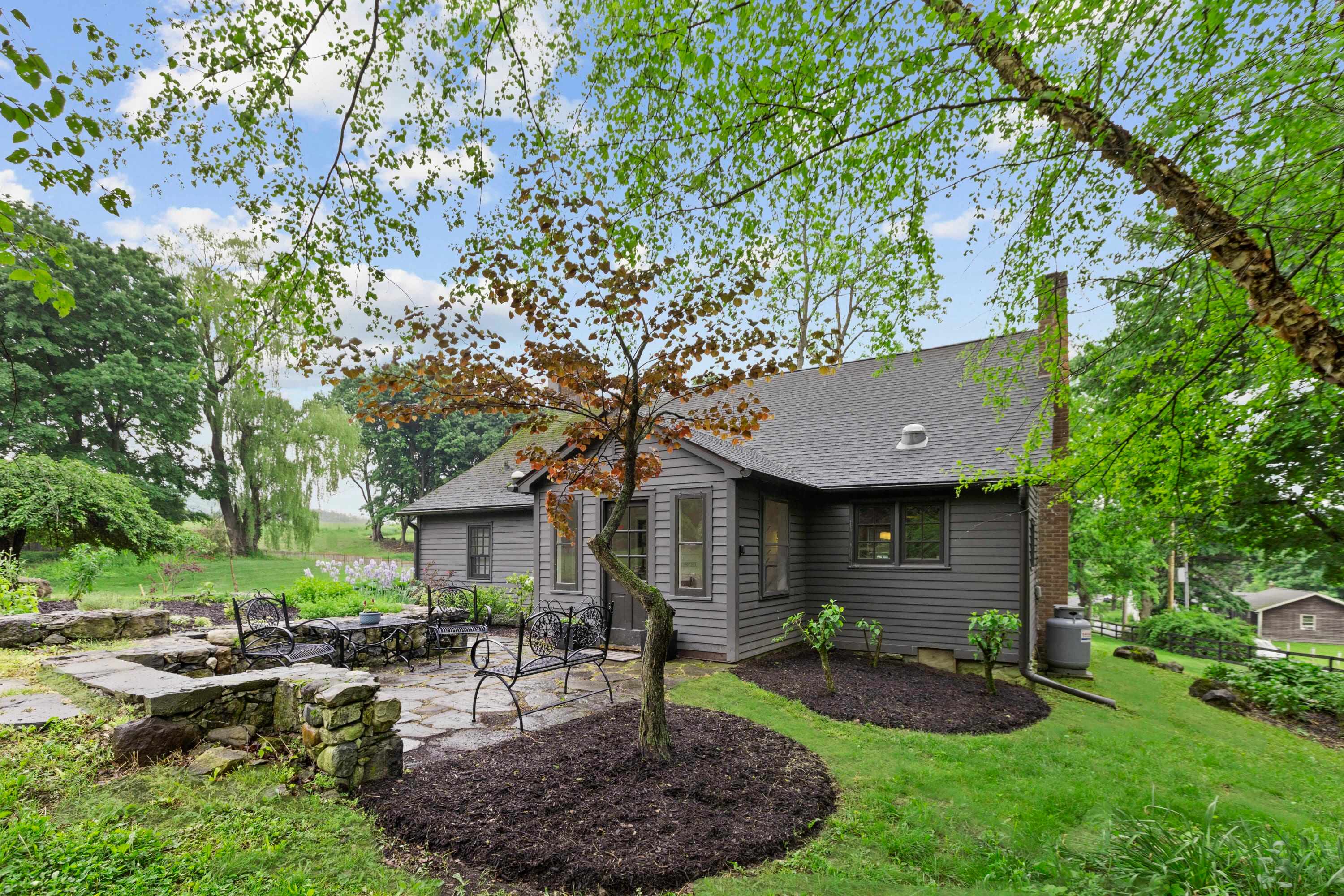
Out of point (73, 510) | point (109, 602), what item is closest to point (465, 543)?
point (109, 602)

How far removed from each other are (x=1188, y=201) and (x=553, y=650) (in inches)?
314

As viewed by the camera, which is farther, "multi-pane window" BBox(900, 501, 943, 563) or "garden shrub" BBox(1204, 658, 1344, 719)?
"multi-pane window" BBox(900, 501, 943, 563)

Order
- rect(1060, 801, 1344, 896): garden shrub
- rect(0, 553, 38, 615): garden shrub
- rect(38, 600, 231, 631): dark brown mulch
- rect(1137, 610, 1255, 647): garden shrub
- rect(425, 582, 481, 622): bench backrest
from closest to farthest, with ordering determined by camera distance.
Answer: rect(1060, 801, 1344, 896): garden shrub < rect(0, 553, 38, 615): garden shrub < rect(38, 600, 231, 631): dark brown mulch < rect(425, 582, 481, 622): bench backrest < rect(1137, 610, 1255, 647): garden shrub

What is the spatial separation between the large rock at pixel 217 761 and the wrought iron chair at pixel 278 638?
2330 mm

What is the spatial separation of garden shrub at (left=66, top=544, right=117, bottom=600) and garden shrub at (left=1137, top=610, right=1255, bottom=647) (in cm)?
2534

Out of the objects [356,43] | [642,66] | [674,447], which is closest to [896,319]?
[674,447]

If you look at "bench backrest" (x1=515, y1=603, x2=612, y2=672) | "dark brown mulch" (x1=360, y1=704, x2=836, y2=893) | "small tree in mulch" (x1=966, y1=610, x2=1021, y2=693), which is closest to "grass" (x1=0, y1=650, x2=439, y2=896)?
"dark brown mulch" (x1=360, y1=704, x2=836, y2=893)

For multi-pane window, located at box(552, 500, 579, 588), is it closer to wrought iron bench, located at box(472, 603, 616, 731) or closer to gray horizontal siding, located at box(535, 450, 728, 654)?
gray horizontal siding, located at box(535, 450, 728, 654)

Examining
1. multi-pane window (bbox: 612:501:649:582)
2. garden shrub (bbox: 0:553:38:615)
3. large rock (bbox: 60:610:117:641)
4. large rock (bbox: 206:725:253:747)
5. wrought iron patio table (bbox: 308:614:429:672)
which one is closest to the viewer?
large rock (bbox: 206:725:253:747)

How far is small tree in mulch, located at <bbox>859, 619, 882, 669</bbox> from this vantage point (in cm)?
850

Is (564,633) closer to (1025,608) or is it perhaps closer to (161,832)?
(161,832)

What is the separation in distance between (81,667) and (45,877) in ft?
12.6

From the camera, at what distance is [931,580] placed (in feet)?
30.3

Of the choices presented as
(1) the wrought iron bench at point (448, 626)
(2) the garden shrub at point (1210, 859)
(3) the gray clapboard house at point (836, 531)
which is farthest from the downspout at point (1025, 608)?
(1) the wrought iron bench at point (448, 626)
